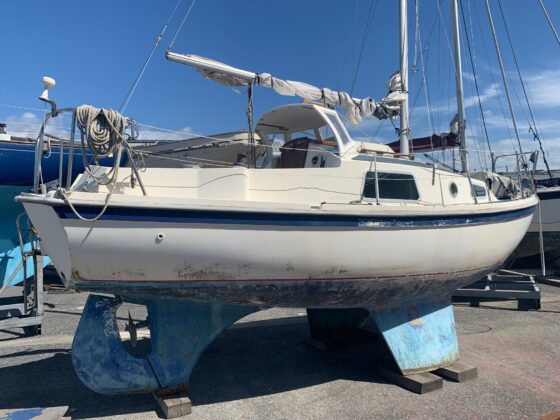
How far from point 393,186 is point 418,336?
166 centimetres

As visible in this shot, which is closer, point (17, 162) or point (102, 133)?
point (102, 133)

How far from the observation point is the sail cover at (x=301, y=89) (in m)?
5.07

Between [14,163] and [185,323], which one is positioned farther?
[14,163]

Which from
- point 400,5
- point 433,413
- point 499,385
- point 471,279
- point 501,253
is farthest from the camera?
point 400,5

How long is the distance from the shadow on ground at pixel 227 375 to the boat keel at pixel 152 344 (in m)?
0.29

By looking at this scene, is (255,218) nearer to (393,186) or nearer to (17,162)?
(393,186)

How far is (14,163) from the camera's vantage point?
10320 mm

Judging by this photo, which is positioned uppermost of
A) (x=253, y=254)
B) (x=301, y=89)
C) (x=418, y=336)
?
(x=301, y=89)

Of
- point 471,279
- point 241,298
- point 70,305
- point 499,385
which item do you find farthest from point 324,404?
point 70,305

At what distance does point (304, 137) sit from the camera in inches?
221

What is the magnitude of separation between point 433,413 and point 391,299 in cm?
116

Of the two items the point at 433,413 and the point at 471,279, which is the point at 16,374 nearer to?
the point at 433,413

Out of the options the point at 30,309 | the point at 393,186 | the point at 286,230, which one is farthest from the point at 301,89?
the point at 30,309

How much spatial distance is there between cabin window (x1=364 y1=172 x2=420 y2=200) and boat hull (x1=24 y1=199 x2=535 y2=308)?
0.49 meters
